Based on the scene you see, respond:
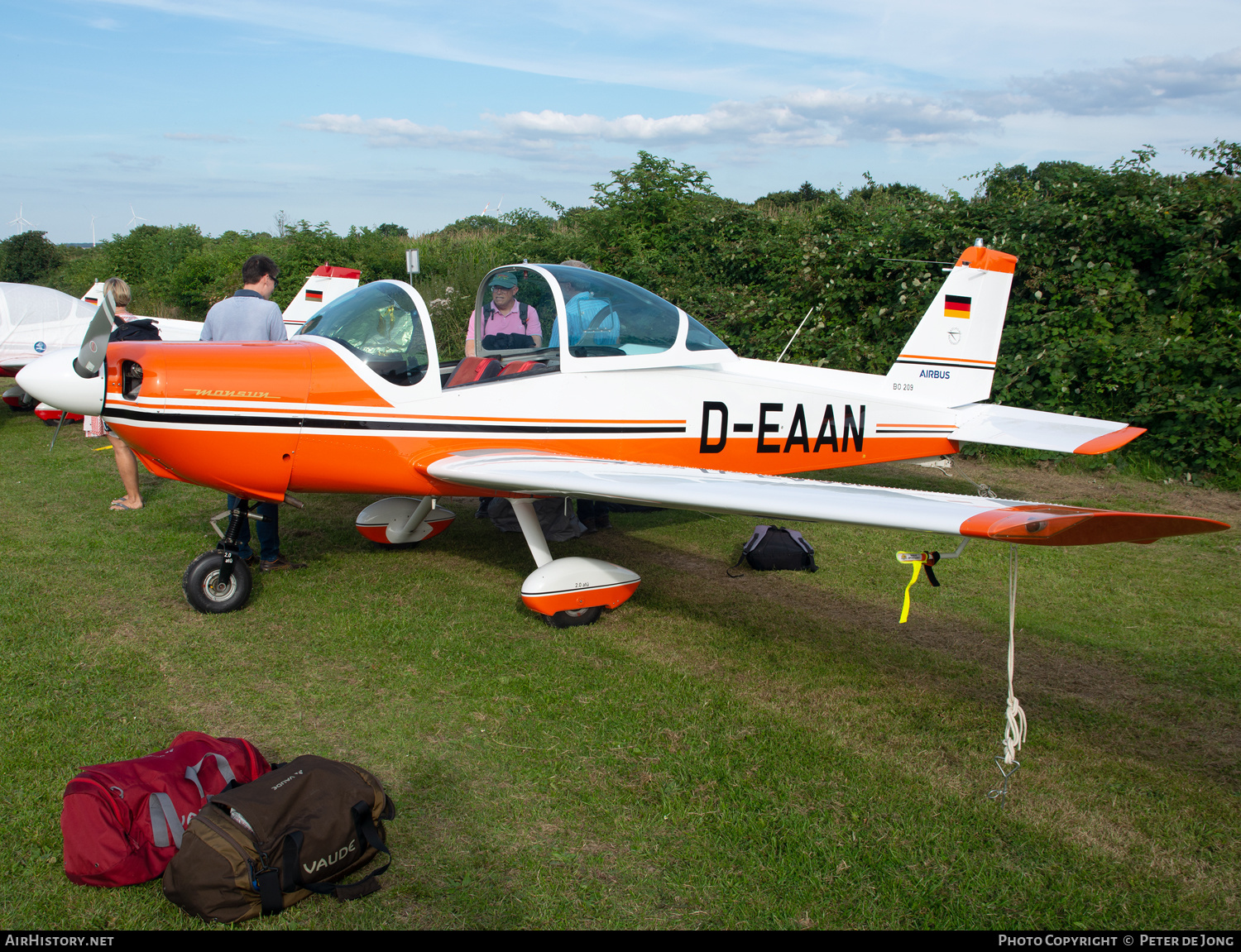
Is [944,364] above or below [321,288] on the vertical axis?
below

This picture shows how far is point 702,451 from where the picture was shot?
527cm

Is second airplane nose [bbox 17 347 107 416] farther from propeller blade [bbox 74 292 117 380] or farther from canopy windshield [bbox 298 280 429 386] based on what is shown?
canopy windshield [bbox 298 280 429 386]

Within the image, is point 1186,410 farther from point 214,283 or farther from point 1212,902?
point 214,283

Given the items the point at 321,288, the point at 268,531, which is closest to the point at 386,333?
the point at 268,531

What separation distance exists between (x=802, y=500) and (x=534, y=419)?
1.94 metres

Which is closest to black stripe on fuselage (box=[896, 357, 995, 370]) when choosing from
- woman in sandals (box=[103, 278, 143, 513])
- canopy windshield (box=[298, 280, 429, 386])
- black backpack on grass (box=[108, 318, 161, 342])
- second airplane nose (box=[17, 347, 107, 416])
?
canopy windshield (box=[298, 280, 429, 386])

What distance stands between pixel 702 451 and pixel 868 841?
2.92m

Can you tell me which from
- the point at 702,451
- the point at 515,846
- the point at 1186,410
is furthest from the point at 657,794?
the point at 1186,410

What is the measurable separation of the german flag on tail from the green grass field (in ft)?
6.24

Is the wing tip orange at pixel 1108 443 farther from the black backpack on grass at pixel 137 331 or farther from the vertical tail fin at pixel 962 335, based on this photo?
the black backpack on grass at pixel 137 331

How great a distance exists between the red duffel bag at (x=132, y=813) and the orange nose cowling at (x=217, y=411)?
187 cm

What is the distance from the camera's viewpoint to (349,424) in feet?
14.3

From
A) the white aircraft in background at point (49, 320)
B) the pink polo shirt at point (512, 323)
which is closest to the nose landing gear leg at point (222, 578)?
the pink polo shirt at point (512, 323)

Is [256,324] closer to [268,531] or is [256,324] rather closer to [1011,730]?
[268,531]
